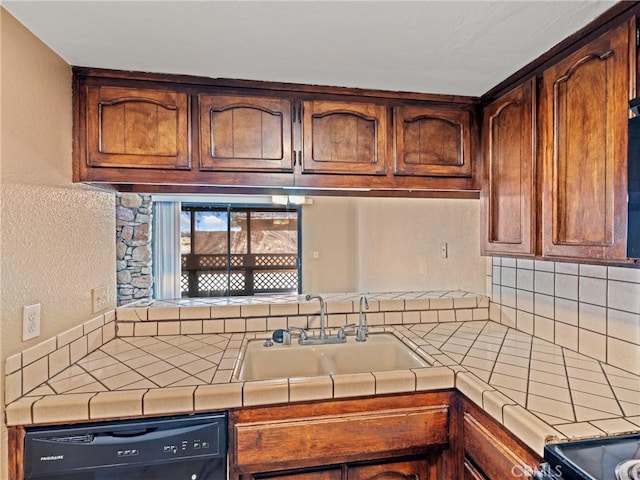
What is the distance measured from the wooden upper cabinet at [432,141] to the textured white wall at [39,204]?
1.41 m

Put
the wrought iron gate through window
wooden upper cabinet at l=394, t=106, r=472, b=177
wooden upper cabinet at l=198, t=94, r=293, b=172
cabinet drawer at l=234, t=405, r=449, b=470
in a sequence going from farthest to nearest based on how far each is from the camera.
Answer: the wrought iron gate through window < wooden upper cabinet at l=394, t=106, r=472, b=177 < wooden upper cabinet at l=198, t=94, r=293, b=172 < cabinet drawer at l=234, t=405, r=449, b=470

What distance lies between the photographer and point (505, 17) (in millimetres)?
1137

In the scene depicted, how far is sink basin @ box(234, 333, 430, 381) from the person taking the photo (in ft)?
5.29

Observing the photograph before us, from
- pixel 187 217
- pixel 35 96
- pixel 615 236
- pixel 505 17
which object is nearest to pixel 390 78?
pixel 505 17

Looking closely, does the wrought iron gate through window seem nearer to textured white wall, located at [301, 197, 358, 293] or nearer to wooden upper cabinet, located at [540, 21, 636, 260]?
textured white wall, located at [301, 197, 358, 293]

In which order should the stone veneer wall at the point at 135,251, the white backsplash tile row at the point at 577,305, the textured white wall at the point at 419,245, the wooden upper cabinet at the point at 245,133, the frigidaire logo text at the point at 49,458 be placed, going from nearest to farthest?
the frigidaire logo text at the point at 49,458
the white backsplash tile row at the point at 577,305
the wooden upper cabinet at the point at 245,133
the textured white wall at the point at 419,245
the stone veneer wall at the point at 135,251

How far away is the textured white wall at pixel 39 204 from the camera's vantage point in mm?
1081

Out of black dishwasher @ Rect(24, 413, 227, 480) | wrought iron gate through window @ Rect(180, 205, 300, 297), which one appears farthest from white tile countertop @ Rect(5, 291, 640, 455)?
wrought iron gate through window @ Rect(180, 205, 300, 297)

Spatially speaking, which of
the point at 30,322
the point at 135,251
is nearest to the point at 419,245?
the point at 30,322

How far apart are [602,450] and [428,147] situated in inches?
51.7

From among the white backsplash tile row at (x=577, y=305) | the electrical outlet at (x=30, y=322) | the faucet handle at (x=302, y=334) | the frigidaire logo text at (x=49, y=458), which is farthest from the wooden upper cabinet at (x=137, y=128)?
the white backsplash tile row at (x=577, y=305)

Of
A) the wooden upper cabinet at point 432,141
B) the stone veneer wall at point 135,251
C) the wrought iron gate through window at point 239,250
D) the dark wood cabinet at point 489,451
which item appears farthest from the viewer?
the stone veneer wall at point 135,251

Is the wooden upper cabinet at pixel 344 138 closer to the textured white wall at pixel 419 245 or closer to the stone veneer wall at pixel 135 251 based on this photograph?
the textured white wall at pixel 419 245

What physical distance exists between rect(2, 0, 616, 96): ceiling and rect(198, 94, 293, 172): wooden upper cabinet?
112mm
